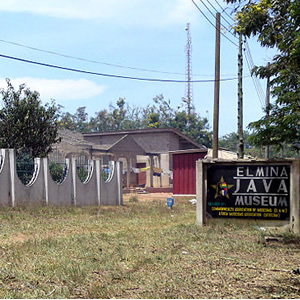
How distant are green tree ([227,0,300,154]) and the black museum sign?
2679 millimetres

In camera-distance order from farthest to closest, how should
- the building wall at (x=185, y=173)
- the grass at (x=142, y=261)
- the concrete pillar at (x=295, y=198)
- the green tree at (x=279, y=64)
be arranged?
the building wall at (x=185, y=173) → the concrete pillar at (x=295, y=198) → the green tree at (x=279, y=64) → the grass at (x=142, y=261)

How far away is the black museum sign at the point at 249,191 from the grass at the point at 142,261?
0.50 metres

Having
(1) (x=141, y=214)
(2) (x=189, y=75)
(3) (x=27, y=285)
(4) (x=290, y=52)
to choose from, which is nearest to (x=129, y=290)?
(3) (x=27, y=285)

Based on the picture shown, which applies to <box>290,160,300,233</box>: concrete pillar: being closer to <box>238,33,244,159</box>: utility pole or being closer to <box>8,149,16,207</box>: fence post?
<box>238,33,244,159</box>: utility pole

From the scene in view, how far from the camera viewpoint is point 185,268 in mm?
8375

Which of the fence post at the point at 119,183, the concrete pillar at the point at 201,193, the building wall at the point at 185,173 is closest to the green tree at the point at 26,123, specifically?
the fence post at the point at 119,183

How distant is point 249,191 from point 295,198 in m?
1.27

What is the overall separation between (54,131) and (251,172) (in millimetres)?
14252

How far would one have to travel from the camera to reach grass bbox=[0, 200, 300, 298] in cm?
700

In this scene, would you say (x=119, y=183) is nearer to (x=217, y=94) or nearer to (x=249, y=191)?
(x=217, y=94)

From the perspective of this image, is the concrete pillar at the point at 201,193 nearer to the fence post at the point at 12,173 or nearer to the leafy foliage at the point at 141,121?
the fence post at the point at 12,173

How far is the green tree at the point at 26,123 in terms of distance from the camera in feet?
78.2

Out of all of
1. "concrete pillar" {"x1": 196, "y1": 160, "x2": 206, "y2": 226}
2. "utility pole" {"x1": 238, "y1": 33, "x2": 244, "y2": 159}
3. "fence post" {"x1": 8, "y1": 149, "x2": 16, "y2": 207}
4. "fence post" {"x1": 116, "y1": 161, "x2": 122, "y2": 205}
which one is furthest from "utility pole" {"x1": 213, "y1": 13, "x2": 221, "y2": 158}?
"fence post" {"x1": 8, "y1": 149, "x2": 16, "y2": 207}

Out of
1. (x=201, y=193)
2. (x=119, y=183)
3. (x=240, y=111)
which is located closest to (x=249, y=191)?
(x=201, y=193)
